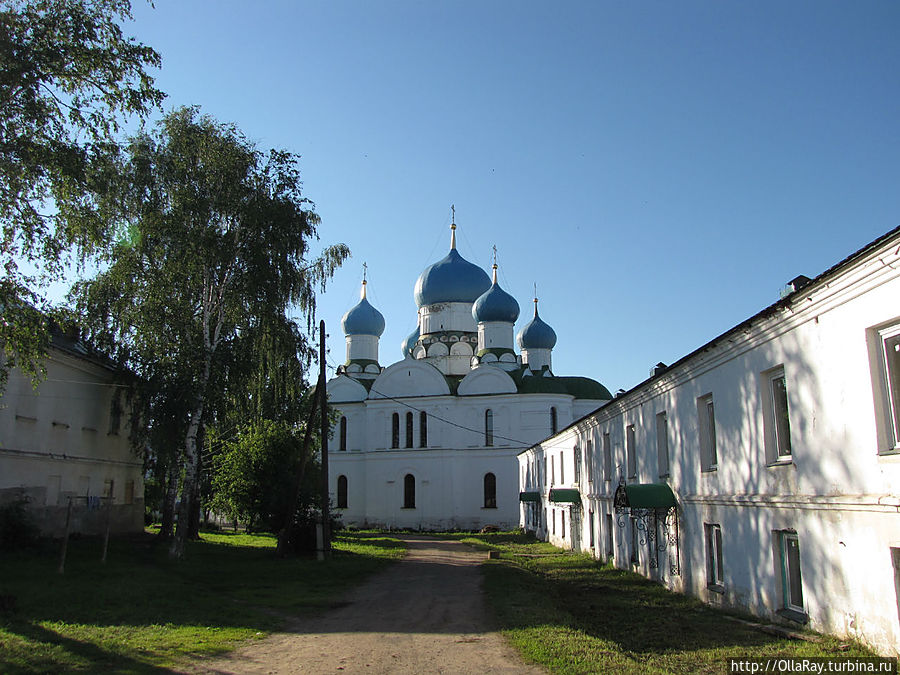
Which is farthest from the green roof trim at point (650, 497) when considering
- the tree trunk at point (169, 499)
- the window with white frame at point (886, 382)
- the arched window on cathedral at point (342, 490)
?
the arched window on cathedral at point (342, 490)

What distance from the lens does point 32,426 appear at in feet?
61.2

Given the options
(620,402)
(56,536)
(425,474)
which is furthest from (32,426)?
(425,474)

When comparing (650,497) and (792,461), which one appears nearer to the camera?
(792,461)

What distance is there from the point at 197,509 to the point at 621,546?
16645mm

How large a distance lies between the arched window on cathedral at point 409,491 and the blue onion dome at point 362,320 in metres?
11.5

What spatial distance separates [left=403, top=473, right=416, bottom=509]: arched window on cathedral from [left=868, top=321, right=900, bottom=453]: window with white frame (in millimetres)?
37541

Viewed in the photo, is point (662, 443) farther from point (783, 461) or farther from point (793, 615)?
point (793, 615)

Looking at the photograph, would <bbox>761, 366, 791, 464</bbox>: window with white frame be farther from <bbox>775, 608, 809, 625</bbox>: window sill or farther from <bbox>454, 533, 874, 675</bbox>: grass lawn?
<bbox>454, 533, 874, 675</bbox>: grass lawn

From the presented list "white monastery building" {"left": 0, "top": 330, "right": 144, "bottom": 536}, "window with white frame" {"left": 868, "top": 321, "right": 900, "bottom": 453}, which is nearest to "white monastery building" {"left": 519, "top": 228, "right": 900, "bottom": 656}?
"window with white frame" {"left": 868, "top": 321, "right": 900, "bottom": 453}

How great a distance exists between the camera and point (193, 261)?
1938cm

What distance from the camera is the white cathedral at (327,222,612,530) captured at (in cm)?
4256

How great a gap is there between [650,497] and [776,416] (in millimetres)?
4297

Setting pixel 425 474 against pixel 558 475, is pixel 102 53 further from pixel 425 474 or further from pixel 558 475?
pixel 425 474

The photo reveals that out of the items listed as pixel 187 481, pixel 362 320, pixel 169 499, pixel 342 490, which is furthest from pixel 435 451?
pixel 187 481
